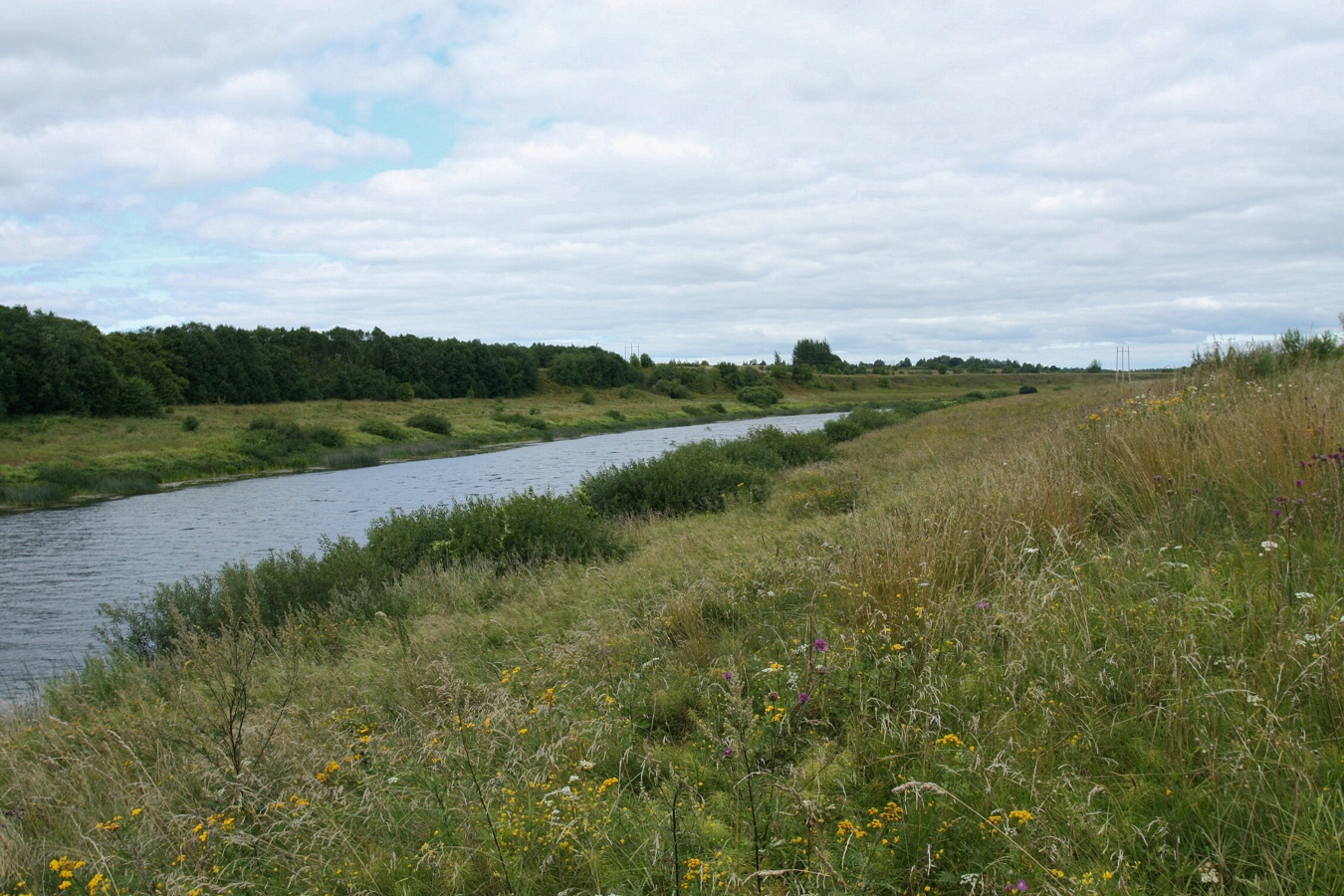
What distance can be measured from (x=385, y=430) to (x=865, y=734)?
53900 mm

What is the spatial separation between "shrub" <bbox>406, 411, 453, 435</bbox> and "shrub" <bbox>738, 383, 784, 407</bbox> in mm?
41603

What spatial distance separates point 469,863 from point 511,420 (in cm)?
6319

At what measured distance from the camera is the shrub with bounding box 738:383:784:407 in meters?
Result: 92.1

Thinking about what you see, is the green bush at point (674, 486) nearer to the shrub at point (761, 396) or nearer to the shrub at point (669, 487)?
the shrub at point (669, 487)

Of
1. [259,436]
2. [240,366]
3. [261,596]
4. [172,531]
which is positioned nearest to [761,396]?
[240,366]

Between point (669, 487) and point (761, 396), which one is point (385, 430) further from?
point (761, 396)

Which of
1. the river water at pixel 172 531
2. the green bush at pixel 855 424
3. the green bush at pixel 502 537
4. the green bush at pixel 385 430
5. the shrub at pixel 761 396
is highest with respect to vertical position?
the shrub at pixel 761 396

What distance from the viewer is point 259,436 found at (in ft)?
150

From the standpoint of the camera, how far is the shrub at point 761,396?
302 ft

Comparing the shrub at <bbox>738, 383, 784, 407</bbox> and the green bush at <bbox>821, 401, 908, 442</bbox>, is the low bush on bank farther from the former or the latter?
the shrub at <bbox>738, 383, 784, 407</bbox>

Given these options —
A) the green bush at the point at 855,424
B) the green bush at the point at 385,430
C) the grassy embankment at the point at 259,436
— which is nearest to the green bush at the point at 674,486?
the green bush at the point at 855,424

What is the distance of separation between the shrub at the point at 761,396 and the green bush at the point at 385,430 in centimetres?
4577

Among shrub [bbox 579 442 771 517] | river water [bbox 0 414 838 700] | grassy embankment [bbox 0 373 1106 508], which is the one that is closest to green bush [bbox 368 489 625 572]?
river water [bbox 0 414 838 700]

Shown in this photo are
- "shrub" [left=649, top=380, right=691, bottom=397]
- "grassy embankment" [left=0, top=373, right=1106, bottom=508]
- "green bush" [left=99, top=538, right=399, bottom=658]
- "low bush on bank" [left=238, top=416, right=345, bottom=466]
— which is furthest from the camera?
"shrub" [left=649, top=380, right=691, bottom=397]
